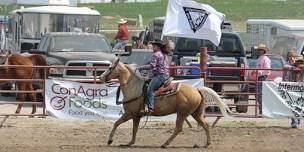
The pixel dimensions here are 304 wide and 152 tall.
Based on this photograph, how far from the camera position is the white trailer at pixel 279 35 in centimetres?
3131

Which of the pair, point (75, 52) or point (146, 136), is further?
point (75, 52)

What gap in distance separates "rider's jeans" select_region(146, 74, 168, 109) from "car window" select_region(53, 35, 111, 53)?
7882 millimetres

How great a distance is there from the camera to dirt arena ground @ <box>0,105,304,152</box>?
50.1ft

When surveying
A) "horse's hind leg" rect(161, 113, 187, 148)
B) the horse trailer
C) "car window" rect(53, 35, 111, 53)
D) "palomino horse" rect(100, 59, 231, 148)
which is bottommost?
"horse's hind leg" rect(161, 113, 187, 148)

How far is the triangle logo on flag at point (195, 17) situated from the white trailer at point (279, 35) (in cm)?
1187

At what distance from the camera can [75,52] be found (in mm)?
22938

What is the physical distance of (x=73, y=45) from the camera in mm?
23359

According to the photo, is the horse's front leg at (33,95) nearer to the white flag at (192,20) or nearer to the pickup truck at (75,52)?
the pickup truck at (75,52)

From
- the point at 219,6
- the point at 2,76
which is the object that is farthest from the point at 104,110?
the point at 219,6

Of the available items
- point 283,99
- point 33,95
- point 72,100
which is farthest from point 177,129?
point 33,95

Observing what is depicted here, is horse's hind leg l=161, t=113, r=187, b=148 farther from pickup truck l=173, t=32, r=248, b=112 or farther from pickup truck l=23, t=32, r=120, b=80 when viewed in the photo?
pickup truck l=23, t=32, r=120, b=80

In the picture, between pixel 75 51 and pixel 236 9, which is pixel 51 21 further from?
pixel 236 9

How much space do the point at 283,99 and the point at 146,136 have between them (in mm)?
3966

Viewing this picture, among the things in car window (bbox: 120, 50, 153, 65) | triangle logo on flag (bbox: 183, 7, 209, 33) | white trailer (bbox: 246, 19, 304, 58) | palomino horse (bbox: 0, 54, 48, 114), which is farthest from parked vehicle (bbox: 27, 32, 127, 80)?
white trailer (bbox: 246, 19, 304, 58)
